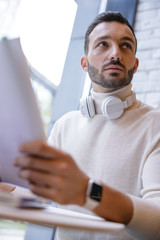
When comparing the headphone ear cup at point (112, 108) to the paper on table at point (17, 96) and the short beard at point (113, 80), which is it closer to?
the short beard at point (113, 80)

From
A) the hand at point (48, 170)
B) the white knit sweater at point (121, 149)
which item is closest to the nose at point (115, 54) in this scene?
the white knit sweater at point (121, 149)

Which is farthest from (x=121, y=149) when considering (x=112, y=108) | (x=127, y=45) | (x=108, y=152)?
(x=127, y=45)

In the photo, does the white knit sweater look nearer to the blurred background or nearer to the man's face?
the man's face

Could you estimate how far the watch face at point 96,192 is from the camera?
Answer: 53cm

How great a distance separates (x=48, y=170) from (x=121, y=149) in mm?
618

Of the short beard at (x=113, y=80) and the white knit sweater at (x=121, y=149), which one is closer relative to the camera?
the white knit sweater at (x=121, y=149)

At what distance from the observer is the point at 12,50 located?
0.48 metres

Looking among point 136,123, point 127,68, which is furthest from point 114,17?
point 136,123

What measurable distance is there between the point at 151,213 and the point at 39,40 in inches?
61.6

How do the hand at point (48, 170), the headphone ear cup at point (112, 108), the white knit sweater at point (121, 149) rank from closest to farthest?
the hand at point (48, 170) < the white knit sweater at point (121, 149) < the headphone ear cup at point (112, 108)

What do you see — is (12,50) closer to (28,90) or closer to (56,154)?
(28,90)

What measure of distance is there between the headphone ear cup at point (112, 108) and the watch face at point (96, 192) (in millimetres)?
580

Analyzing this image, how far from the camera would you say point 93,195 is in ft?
1.77

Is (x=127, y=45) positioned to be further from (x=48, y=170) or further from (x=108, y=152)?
(x=48, y=170)
